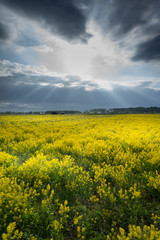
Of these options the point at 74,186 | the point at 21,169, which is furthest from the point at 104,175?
the point at 21,169

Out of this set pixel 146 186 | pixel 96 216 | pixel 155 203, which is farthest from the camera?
pixel 146 186

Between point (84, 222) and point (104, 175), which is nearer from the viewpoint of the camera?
point (84, 222)

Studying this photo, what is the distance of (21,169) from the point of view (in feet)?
16.2

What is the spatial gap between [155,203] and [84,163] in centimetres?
321

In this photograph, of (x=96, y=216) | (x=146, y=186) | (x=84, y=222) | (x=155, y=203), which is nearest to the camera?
(x=84, y=222)

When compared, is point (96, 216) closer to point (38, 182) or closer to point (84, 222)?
point (84, 222)

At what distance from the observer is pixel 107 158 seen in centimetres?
655

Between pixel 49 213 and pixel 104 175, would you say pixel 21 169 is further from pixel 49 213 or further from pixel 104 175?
pixel 104 175

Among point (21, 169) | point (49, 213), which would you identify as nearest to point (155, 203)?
point (49, 213)

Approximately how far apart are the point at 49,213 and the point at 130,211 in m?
1.99

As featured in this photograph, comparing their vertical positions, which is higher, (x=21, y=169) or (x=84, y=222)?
(x=21, y=169)

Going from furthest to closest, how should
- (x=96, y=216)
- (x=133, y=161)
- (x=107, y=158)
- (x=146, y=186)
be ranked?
1. (x=107, y=158)
2. (x=133, y=161)
3. (x=146, y=186)
4. (x=96, y=216)

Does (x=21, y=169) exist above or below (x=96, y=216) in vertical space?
above

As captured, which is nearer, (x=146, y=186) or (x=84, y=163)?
(x=146, y=186)
